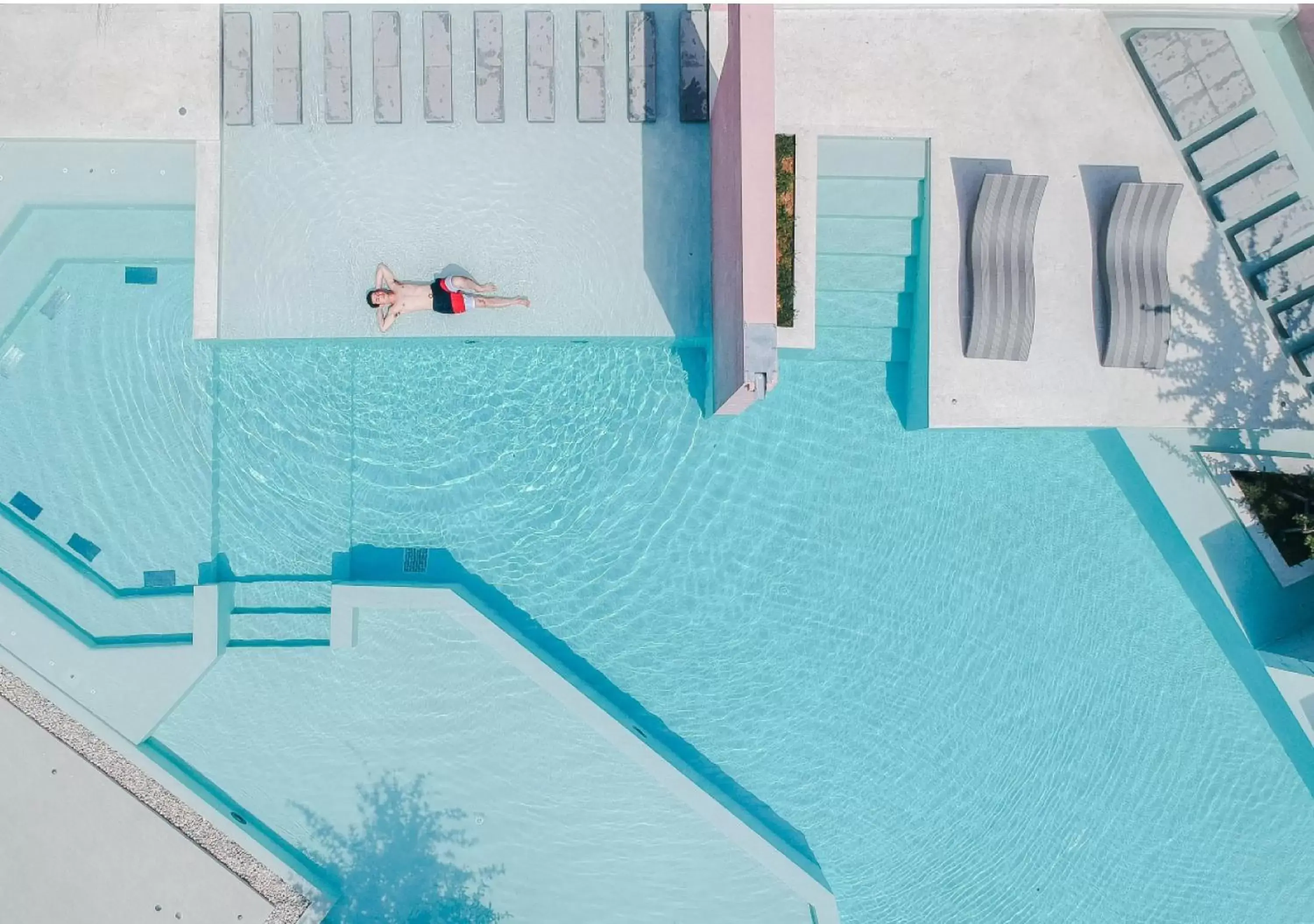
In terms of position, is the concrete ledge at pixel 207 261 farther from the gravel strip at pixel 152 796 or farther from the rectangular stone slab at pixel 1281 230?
the rectangular stone slab at pixel 1281 230

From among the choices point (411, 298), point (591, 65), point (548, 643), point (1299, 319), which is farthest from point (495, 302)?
point (1299, 319)

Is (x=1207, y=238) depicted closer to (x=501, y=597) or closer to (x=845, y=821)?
(x=845, y=821)

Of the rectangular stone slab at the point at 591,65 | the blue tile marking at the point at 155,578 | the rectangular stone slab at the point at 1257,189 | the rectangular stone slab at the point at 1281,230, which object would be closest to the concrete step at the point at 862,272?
the rectangular stone slab at the point at 591,65

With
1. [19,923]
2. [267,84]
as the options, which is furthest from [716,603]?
[19,923]

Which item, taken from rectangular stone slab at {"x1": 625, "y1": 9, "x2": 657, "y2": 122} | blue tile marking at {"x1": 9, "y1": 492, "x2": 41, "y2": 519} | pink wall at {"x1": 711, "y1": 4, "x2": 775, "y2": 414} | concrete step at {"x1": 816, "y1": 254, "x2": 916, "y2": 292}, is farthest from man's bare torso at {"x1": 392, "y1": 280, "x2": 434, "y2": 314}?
blue tile marking at {"x1": 9, "y1": 492, "x2": 41, "y2": 519}

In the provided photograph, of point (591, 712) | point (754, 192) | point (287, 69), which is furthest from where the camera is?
point (287, 69)

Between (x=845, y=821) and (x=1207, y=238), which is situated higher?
(x=1207, y=238)

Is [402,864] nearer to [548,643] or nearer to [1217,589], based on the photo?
[548,643]
